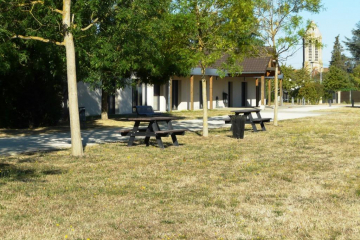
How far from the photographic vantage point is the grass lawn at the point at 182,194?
642cm

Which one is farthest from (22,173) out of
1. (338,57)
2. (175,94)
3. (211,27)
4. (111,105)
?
(338,57)

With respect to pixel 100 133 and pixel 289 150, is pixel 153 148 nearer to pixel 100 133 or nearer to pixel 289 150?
pixel 289 150

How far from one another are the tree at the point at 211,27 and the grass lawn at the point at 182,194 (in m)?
4.28

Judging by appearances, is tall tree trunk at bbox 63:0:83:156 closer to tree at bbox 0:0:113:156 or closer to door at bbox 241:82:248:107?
tree at bbox 0:0:113:156

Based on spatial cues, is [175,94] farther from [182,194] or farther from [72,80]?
[182,194]

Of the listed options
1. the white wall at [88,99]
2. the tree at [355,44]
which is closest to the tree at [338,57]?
the tree at [355,44]

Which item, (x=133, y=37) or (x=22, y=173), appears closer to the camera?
(x=22, y=173)

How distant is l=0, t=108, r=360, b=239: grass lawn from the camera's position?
253 inches

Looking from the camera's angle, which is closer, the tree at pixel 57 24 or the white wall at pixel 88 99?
the tree at pixel 57 24

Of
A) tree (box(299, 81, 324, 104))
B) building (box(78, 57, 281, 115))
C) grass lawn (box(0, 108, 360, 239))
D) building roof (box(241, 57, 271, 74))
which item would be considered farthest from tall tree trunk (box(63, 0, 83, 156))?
tree (box(299, 81, 324, 104))

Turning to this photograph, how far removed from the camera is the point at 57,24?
45.7 ft

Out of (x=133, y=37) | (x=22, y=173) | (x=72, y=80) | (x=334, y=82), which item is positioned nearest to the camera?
(x=22, y=173)

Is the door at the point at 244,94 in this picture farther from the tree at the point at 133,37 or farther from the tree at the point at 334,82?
the tree at the point at 133,37

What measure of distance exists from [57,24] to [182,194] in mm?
7177
